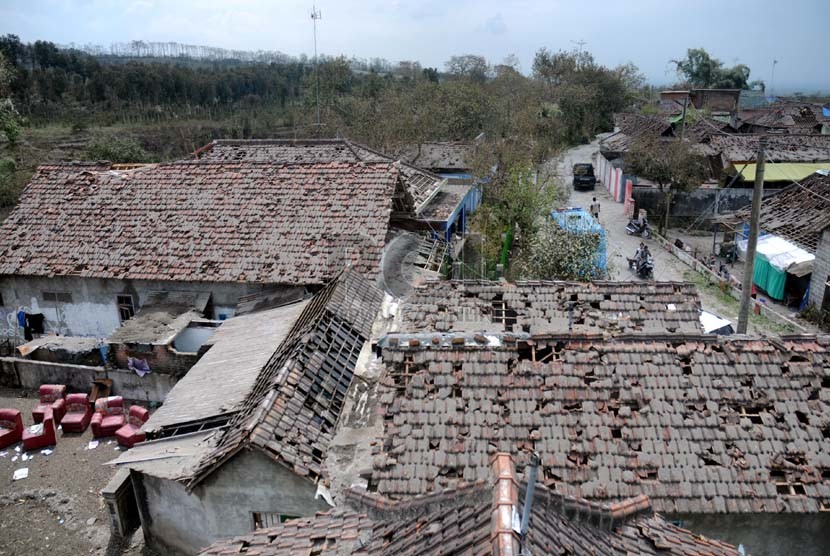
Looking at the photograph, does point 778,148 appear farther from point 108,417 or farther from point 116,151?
point 116,151

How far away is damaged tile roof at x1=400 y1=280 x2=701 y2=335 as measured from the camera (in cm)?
1084

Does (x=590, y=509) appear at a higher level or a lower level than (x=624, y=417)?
higher

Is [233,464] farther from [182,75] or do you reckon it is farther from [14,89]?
[182,75]

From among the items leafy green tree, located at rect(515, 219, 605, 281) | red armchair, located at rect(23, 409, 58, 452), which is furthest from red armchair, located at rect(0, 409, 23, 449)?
leafy green tree, located at rect(515, 219, 605, 281)

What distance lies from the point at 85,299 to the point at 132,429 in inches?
251

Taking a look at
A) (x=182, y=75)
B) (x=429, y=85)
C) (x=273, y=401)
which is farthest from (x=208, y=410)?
(x=182, y=75)

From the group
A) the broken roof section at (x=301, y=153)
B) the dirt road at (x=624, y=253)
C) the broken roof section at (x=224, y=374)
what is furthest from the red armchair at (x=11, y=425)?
the dirt road at (x=624, y=253)

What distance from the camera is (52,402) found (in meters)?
15.4

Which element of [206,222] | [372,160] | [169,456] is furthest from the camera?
[372,160]

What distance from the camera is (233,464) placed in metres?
8.91

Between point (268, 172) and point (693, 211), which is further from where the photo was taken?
point (693, 211)

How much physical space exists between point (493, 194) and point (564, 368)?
20.1m

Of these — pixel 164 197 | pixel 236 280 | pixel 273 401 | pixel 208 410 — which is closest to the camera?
pixel 273 401

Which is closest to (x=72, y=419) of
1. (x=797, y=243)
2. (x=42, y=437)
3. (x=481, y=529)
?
(x=42, y=437)
